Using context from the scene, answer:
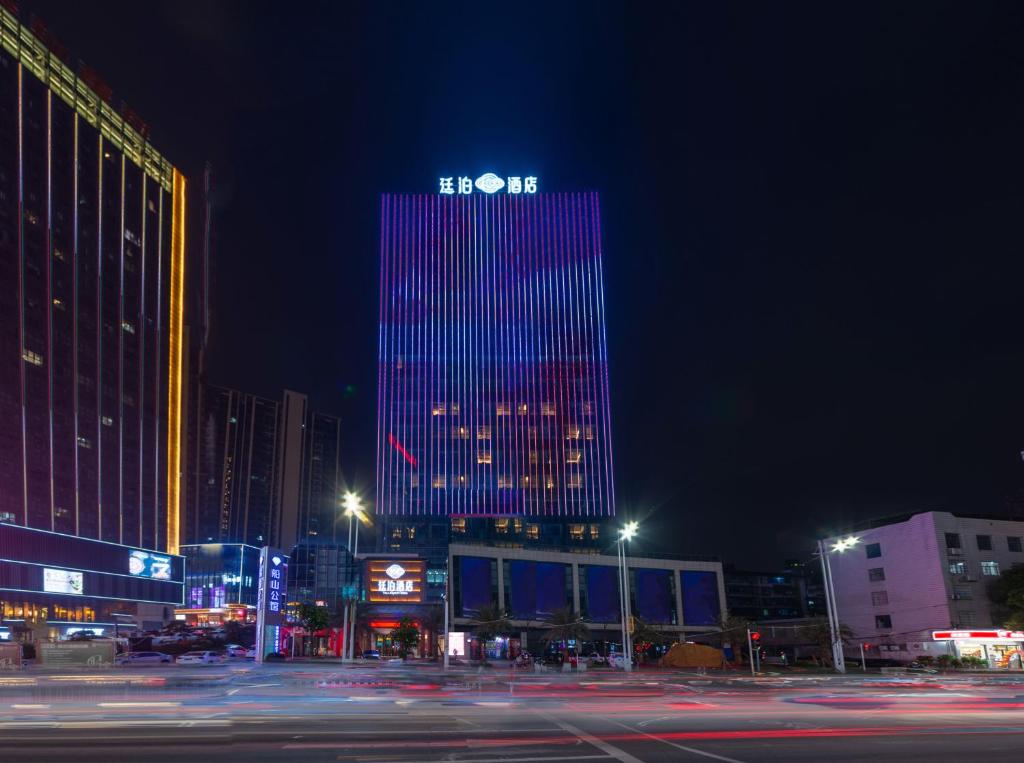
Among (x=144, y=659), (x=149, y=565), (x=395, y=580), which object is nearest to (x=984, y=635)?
(x=395, y=580)

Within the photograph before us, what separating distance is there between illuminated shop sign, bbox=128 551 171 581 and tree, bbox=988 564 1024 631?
124 m

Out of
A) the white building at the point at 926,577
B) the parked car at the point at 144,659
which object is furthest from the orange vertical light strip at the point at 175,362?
the white building at the point at 926,577

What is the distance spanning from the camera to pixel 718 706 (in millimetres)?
29984

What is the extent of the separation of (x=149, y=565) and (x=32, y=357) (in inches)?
1560

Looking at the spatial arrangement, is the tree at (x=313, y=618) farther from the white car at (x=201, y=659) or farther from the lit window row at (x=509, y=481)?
the lit window row at (x=509, y=481)

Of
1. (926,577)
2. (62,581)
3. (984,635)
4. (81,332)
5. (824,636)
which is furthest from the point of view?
(81,332)

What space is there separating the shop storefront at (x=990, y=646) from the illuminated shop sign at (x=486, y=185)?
128148mm

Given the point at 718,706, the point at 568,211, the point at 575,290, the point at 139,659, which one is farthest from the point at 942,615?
the point at 568,211

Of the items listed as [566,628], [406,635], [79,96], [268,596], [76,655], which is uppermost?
[79,96]

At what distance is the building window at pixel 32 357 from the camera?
114m

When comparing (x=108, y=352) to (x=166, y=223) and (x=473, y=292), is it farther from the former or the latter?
(x=473, y=292)

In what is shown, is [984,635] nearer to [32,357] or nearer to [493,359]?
→ [493,359]

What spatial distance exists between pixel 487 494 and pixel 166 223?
8480 cm

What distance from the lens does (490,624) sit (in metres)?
102
